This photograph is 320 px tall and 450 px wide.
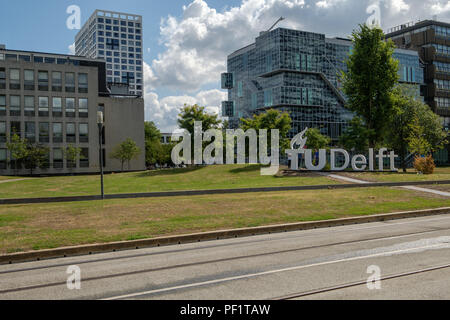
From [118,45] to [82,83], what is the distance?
366ft

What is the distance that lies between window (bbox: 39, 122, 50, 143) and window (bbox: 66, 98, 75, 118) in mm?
3852

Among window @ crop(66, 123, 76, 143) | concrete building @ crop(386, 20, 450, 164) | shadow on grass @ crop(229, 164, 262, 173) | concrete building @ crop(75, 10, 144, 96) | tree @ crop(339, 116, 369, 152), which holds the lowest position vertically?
shadow on grass @ crop(229, 164, 262, 173)

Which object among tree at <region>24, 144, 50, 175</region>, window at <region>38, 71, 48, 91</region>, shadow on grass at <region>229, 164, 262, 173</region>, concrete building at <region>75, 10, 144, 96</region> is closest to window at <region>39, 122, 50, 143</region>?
tree at <region>24, 144, 50, 175</region>

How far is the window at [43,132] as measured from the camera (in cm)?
6234

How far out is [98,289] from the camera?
737 cm

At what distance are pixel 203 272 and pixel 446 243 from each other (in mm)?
7151

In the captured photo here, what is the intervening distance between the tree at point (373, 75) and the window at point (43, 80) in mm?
46622

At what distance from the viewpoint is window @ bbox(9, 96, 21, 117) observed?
61031 mm

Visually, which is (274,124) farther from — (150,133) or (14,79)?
(150,133)

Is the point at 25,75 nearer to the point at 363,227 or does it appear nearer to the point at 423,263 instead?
the point at 363,227

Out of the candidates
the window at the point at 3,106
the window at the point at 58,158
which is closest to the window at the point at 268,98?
the window at the point at 58,158

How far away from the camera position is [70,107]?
6406 centimetres

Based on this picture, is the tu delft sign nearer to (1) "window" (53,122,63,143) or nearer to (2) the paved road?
(1) "window" (53,122,63,143)

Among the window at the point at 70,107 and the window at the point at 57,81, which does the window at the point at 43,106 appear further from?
the window at the point at 70,107
